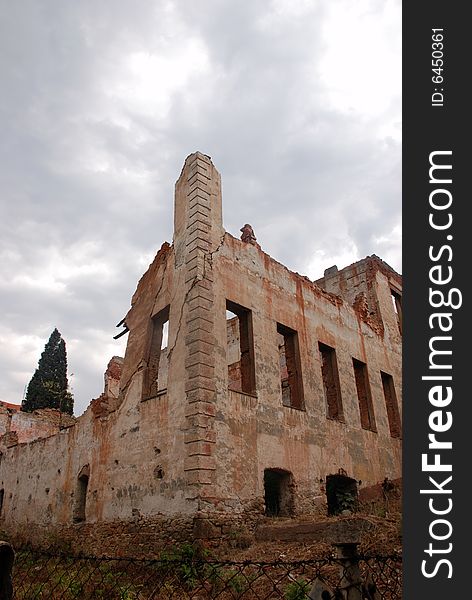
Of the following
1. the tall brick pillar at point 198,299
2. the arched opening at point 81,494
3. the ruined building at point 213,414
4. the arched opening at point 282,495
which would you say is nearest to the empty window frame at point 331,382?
the ruined building at point 213,414

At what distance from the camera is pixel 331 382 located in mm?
13977

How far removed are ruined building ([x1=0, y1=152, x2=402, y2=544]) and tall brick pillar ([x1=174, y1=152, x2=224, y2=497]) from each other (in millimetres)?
31

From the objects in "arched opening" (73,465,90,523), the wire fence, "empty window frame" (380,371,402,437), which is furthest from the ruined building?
the wire fence

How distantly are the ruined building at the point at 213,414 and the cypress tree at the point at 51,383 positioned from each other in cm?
1807

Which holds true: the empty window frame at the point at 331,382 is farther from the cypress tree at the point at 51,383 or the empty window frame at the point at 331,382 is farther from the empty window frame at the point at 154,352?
the cypress tree at the point at 51,383

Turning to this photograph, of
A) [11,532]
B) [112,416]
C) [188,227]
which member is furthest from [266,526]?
[11,532]

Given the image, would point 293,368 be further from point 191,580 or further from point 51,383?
point 51,383

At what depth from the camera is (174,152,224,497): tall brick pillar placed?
9008mm

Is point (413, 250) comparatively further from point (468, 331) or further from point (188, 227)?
point (188, 227)

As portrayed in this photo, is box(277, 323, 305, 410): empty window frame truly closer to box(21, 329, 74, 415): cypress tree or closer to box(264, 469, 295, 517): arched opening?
box(264, 469, 295, 517): arched opening

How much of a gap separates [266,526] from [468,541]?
6775 millimetres

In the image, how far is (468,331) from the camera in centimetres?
365

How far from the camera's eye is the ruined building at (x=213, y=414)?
9.35 meters

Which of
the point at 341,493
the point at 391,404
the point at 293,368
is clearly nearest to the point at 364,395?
the point at 391,404
